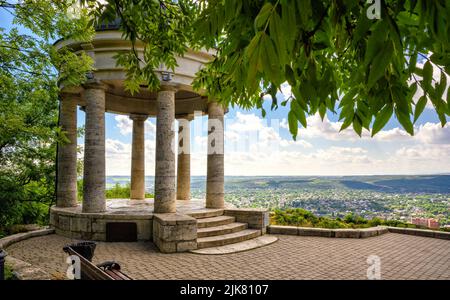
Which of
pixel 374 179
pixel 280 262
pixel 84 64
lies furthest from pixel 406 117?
pixel 374 179

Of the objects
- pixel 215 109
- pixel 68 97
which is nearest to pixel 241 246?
pixel 215 109

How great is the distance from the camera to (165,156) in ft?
43.6

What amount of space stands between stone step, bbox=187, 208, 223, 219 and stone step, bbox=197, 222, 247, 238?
3.07 feet

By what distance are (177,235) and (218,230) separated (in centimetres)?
220

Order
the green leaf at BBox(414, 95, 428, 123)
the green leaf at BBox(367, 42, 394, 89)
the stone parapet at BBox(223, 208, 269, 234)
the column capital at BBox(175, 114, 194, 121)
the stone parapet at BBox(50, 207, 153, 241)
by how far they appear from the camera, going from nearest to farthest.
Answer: the green leaf at BBox(367, 42, 394, 89) → the green leaf at BBox(414, 95, 428, 123) → the stone parapet at BBox(50, 207, 153, 241) → the stone parapet at BBox(223, 208, 269, 234) → the column capital at BBox(175, 114, 194, 121)

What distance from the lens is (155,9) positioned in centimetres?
551

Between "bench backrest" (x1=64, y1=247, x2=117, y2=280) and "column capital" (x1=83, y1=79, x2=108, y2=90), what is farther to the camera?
"column capital" (x1=83, y1=79, x2=108, y2=90)

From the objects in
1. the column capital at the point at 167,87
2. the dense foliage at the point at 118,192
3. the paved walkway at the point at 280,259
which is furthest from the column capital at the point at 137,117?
the paved walkway at the point at 280,259

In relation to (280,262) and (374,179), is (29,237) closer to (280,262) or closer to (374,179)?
(280,262)

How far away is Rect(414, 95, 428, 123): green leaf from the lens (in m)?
1.69

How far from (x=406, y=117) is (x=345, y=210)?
1657cm

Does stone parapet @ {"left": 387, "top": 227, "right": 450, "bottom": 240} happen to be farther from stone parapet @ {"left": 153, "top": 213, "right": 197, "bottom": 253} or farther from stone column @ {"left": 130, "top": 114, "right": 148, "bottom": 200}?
stone column @ {"left": 130, "top": 114, "right": 148, "bottom": 200}

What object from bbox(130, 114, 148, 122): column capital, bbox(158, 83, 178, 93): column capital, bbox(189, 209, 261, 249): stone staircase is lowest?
bbox(189, 209, 261, 249): stone staircase

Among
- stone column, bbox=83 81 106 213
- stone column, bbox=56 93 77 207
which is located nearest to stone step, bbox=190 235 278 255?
stone column, bbox=83 81 106 213
